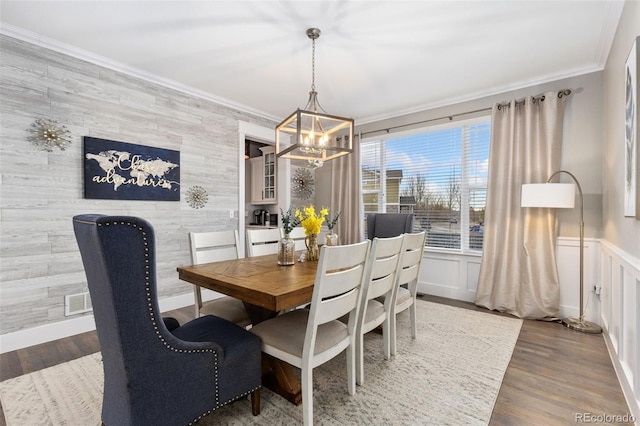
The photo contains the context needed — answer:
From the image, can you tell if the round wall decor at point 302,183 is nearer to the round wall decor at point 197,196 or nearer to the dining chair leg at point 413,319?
the round wall decor at point 197,196

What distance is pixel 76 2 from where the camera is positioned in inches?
83.3

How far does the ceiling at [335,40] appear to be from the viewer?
217 centimetres

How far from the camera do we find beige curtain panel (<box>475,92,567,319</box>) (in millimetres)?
3121

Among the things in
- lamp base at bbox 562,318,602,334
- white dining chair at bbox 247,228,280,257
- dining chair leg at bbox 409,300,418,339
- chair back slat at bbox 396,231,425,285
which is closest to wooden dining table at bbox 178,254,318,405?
white dining chair at bbox 247,228,280,257

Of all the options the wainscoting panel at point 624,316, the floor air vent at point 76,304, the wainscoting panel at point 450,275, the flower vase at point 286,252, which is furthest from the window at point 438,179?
the floor air vent at point 76,304

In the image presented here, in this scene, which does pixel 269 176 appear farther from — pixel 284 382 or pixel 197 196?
pixel 284 382

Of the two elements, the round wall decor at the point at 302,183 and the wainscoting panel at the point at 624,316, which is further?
the round wall decor at the point at 302,183

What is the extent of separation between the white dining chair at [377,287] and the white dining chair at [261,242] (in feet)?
3.88

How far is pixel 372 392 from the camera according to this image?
1.84 m

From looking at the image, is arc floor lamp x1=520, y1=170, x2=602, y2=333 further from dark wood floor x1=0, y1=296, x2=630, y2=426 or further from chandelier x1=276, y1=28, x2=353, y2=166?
chandelier x1=276, y1=28, x2=353, y2=166

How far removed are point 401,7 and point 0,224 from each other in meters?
3.56

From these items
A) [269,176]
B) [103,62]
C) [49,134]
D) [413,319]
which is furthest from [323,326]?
[269,176]

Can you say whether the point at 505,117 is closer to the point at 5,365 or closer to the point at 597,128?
the point at 597,128

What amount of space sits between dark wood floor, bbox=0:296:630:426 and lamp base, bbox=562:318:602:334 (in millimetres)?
65
